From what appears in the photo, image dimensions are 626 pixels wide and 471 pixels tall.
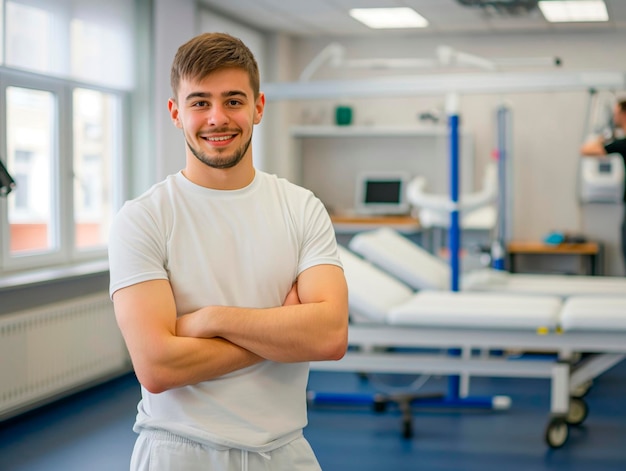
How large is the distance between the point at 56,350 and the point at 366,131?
368 cm

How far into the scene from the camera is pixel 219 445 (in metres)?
1.33

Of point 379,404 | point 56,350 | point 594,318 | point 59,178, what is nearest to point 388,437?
point 379,404

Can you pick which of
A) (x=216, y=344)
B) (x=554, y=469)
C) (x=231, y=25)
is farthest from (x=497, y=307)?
(x=231, y=25)

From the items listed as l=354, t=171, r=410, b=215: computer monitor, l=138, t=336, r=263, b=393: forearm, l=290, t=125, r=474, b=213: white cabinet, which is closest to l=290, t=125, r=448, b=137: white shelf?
l=290, t=125, r=474, b=213: white cabinet

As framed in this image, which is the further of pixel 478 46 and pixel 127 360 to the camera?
pixel 478 46

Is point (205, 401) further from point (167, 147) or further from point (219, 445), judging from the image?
point (167, 147)

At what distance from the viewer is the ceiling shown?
241 inches

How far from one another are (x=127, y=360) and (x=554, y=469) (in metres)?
2.68

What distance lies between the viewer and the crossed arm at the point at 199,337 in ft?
4.28

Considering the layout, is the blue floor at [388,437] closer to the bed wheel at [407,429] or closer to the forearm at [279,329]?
the bed wheel at [407,429]

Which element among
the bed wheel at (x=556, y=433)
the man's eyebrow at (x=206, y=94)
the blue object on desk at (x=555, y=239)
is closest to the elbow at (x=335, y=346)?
the man's eyebrow at (x=206, y=94)

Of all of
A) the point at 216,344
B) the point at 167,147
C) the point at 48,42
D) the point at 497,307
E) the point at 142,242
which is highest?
the point at 48,42

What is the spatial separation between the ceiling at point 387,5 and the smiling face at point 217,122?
4818 mm

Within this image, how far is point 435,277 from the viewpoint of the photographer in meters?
4.68
